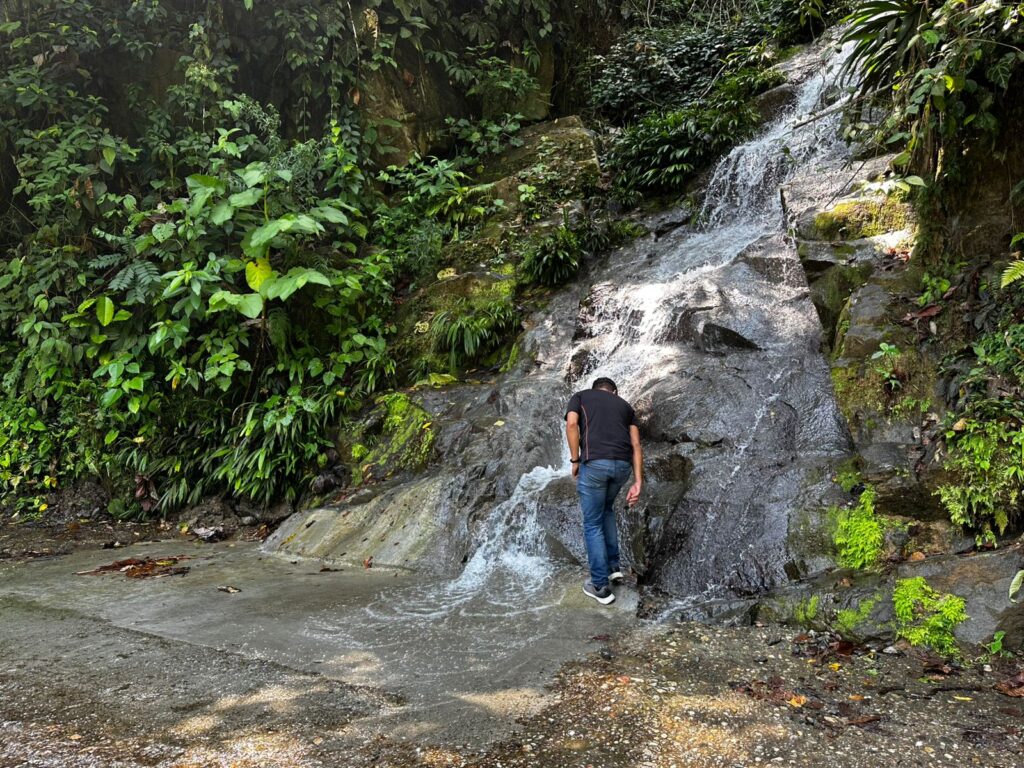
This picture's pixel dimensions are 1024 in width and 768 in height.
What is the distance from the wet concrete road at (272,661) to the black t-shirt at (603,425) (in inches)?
42.5

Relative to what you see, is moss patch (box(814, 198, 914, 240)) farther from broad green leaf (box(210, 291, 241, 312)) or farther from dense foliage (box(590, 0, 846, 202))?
broad green leaf (box(210, 291, 241, 312))

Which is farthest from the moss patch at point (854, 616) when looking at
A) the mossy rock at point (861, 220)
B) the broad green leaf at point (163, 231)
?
the broad green leaf at point (163, 231)

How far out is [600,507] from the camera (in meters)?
5.24

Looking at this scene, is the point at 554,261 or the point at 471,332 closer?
the point at 471,332

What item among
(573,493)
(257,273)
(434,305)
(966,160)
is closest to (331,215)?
(257,273)

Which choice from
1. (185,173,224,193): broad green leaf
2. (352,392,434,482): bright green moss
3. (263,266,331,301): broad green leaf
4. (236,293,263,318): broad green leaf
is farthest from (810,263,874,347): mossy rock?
(185,173,224,193): broad green leaf

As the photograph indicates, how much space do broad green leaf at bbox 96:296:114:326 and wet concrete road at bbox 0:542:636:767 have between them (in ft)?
11.6

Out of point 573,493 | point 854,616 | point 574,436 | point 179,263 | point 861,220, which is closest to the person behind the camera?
point 854,616

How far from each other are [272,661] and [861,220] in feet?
23.4

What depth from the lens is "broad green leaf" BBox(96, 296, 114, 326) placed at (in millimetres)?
8562

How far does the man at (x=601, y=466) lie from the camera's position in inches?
202

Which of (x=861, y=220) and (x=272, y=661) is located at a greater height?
(x=861, y=220)

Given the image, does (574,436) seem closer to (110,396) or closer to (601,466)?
(601,466)

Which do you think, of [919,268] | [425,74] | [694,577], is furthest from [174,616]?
[425,74]
